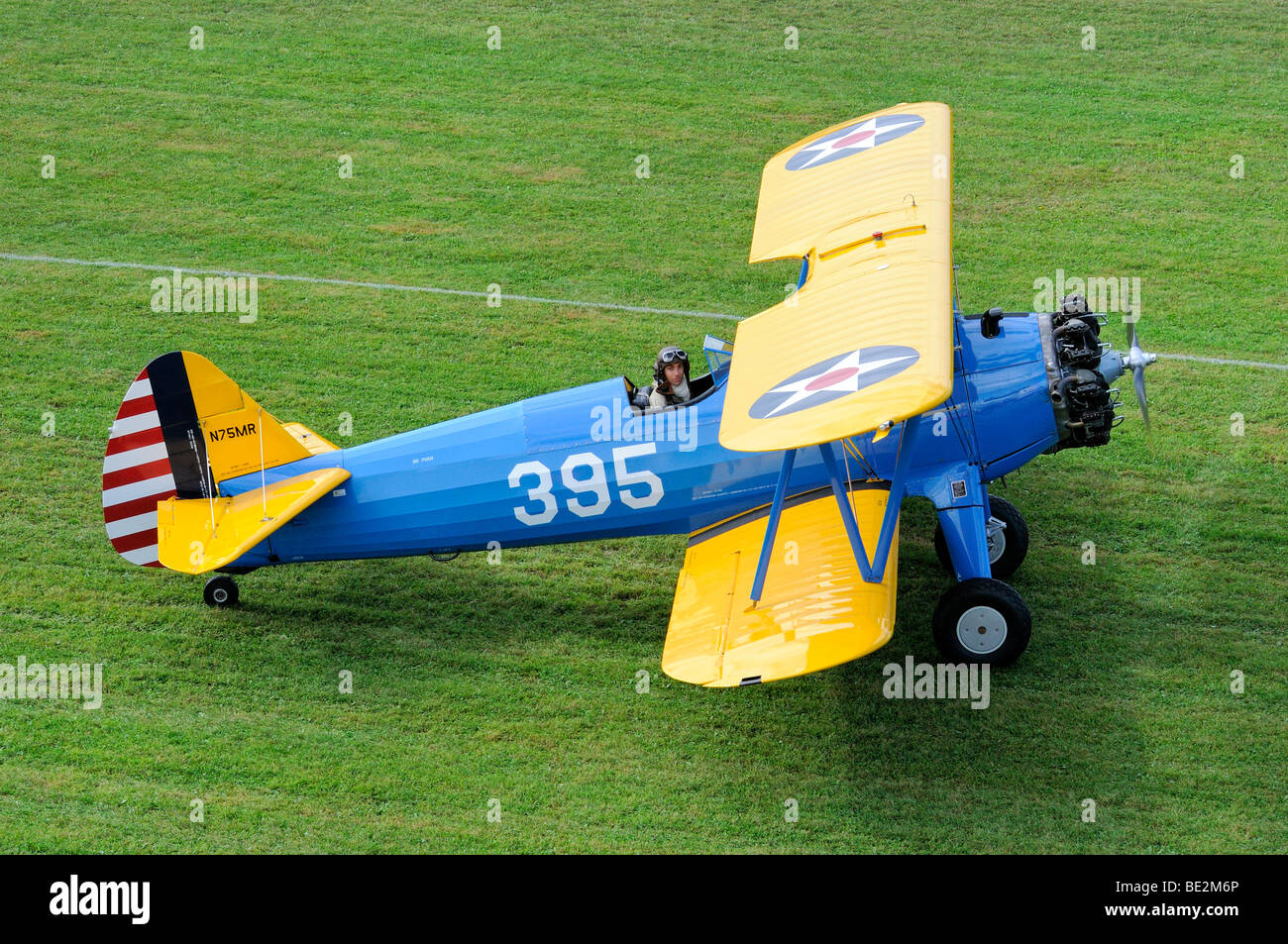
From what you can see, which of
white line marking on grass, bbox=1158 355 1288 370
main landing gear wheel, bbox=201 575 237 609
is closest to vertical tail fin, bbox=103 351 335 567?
main landing gear wheel, bbox=201 575 237 609

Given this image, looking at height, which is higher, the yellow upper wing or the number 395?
the yellow upper wing

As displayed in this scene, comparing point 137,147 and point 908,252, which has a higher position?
point 137,147

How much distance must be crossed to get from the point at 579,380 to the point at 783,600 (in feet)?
15.5

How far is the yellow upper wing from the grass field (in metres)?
2.63

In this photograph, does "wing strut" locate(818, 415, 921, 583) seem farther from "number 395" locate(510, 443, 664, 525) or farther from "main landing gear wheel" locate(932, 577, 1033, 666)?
"number 395" locate(510, 443, 664, 525)

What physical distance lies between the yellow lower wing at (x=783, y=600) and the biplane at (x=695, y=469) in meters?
0.02

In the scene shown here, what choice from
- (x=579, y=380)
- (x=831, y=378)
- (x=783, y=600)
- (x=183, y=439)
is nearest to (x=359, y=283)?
(x=579, y=380)

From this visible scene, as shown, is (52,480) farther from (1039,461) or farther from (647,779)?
(1039,461)

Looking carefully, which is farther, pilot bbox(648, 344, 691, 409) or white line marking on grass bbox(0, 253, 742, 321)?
white line marking on grass bbox(0, 253, 742, 321)

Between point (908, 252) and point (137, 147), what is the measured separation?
11.9 meters

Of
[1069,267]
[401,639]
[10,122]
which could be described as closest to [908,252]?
[401,639]

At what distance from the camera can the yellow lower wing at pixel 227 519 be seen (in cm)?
977

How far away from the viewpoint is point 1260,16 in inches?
780

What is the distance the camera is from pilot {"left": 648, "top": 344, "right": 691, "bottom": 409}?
1005 centimetres
